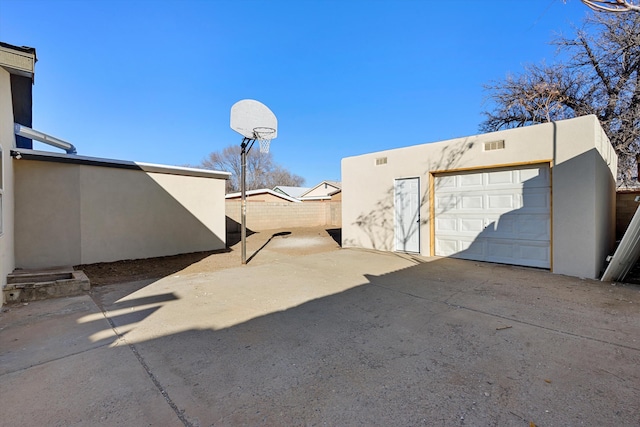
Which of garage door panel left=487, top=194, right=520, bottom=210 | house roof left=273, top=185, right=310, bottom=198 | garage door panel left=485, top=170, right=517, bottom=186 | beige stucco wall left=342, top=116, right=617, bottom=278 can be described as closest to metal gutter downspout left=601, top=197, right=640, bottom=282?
beige stucco wall left=342, top=116, right=617, bottom=278

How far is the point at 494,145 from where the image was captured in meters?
6.82

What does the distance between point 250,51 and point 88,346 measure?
12.2m

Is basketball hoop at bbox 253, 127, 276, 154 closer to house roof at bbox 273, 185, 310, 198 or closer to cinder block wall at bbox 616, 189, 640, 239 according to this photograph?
cinder block wall at bbox 616, 189, 640, 239

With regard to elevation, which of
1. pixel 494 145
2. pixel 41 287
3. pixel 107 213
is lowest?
pixel 41 287

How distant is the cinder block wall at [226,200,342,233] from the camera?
1666 centimetres

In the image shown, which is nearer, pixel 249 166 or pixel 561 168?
pixel 561 168

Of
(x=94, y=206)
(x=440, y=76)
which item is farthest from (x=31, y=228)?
(x=440, y=76)

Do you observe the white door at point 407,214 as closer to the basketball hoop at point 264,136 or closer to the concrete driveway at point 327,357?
the concrete driveway at point 327,357

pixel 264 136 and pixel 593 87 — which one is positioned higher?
pixel 593 87

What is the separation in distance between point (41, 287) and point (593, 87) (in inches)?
823

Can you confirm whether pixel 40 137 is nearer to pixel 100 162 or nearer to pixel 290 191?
pixel 100 162

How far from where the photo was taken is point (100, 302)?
14.5ft

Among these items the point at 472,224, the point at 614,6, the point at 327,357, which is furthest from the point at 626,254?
the point at 327,357

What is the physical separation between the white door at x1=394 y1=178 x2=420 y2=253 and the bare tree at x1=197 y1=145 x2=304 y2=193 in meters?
30.7
